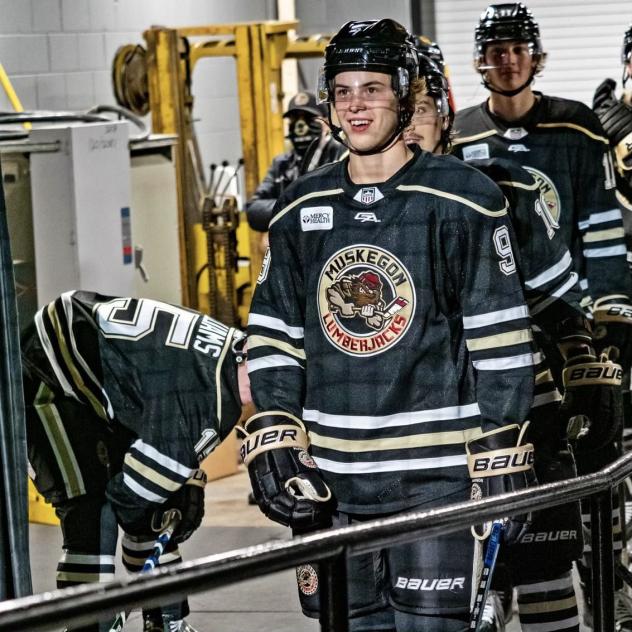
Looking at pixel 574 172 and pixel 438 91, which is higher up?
pixel 438 91

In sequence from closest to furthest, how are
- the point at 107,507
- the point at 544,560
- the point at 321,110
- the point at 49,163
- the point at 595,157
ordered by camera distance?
the point at 544,560
the point at 107,507
the point at 595,157
the point at 49,163
the point at 321,110

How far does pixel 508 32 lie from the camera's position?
166 inches

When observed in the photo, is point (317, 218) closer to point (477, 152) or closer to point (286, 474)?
point (286, 474)

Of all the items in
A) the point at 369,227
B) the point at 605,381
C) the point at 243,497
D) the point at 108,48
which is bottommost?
the point at 243,497

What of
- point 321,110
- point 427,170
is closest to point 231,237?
point 321,110

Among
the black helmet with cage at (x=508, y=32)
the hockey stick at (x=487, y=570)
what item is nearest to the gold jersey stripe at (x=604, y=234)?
the black helmet with cage at (x=508, y=32)

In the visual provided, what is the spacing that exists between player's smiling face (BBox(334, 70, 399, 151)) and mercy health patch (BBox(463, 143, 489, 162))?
1.11 meters

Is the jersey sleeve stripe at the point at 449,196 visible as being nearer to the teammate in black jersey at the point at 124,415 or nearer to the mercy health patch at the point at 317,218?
the mercy health patch at the point at 317,218

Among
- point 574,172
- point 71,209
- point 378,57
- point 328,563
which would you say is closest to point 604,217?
point 574,172

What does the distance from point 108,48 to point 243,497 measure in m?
3.41

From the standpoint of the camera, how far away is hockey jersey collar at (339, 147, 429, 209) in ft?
9.26

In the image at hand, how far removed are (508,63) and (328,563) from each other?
2460 millimetres

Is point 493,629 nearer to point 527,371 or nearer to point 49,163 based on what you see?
point 527,371

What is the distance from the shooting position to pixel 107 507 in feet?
12.3
